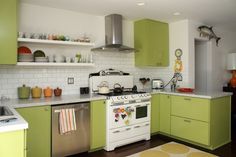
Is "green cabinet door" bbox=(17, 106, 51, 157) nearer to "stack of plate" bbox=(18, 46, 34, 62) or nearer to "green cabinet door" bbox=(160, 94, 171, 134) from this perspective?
"stack of plate" bbox=(18, 46, 34, 62)

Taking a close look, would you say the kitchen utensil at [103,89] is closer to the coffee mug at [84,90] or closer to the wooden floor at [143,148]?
the coffee mug at [84,90]

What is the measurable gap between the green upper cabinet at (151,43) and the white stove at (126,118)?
0.89 meters

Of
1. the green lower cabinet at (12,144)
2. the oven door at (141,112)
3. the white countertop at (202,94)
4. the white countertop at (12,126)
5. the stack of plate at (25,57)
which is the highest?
the stack of plate at (25,57)

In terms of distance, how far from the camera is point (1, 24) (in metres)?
2.59

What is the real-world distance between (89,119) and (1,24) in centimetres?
179

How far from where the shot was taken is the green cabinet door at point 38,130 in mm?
2666

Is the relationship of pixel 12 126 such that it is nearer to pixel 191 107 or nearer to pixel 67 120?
pixel 67 120

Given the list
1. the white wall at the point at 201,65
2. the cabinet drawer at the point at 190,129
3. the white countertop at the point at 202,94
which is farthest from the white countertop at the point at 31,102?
the white wall at the point at 201,65

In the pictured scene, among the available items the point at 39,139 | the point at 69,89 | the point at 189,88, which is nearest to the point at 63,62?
the point at 69,89

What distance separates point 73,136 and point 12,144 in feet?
4.99

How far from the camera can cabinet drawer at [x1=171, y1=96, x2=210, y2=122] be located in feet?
11.2

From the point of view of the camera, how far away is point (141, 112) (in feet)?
12.3

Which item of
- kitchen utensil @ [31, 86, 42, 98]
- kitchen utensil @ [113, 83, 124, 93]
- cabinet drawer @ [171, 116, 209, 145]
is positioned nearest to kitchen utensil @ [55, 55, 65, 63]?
kitchen utensil @ [31, 86, 42, 98]

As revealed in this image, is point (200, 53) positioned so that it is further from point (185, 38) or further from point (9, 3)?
point (9, 3)
